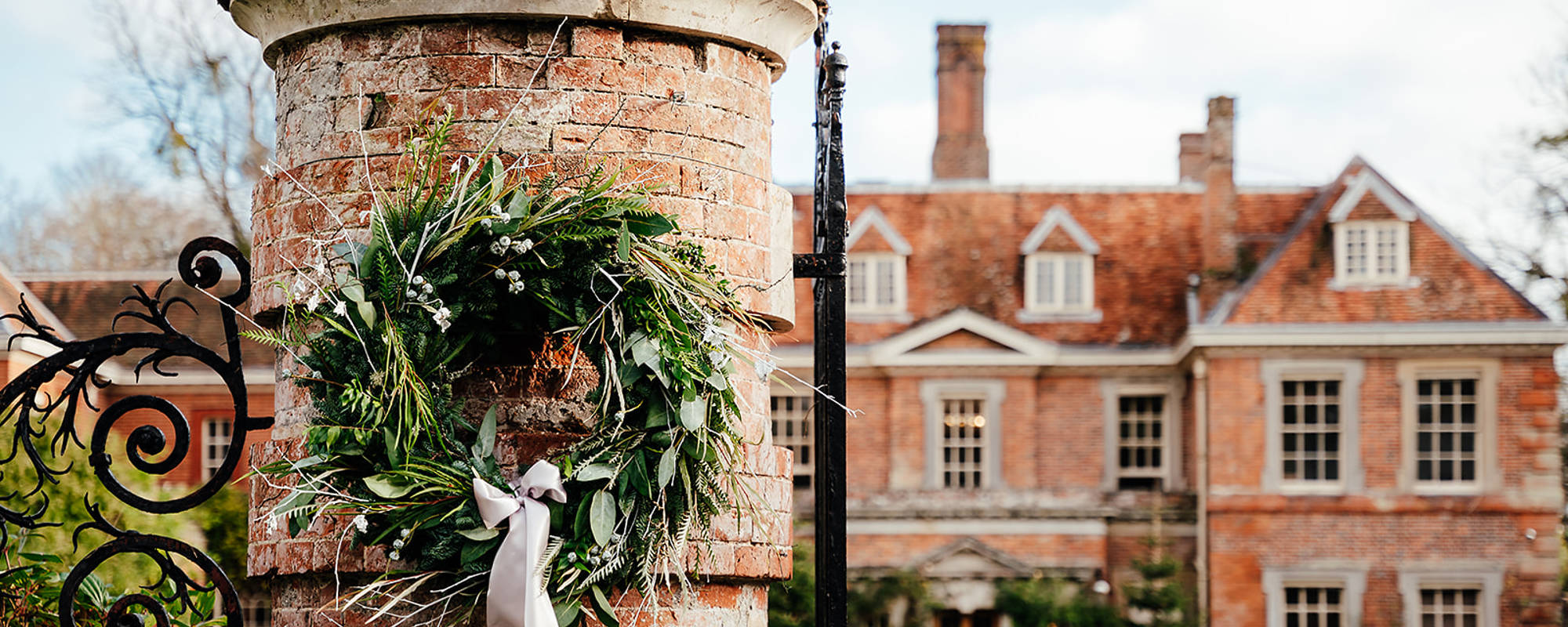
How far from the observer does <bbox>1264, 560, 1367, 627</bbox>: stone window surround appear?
24.2 metres

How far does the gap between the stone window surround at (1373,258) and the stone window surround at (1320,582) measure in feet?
12.9

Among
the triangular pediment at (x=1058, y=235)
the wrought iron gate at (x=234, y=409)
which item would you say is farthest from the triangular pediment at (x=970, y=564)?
the wrought iron gate at (x=234, y=409)

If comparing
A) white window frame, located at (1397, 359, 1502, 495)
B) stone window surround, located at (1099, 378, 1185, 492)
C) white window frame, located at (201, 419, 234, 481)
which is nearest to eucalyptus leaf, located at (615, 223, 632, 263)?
white window frame, located at (1397, 359, 1502, 495)

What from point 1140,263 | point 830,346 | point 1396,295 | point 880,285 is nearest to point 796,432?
point 880,285

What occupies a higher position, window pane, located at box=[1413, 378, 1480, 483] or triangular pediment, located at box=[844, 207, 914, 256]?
triangular pediment, located at box=[844, 207, 914, 256]

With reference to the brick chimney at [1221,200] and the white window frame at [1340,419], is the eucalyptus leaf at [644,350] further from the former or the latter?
the brick chimney at [1221,200]

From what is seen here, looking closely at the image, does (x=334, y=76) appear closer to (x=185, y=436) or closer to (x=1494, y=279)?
(x=185, y=436)

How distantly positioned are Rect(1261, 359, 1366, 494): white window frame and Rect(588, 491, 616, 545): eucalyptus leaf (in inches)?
887

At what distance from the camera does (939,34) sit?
28688 millimetres

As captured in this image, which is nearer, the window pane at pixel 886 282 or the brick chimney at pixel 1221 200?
the brick chimney at pixel 1221 200

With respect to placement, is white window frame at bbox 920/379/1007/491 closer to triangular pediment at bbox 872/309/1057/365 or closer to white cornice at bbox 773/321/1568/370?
white cornice at bbox 773/321/1568/370

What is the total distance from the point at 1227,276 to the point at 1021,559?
5.30 m

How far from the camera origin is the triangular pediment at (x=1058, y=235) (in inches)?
1053

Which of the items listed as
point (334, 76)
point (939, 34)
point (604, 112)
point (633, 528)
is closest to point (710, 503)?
point (633, 528)
